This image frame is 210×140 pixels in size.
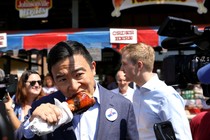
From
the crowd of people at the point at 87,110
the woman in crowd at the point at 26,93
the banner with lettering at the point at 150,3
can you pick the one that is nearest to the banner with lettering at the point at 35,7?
the banner with lettering at the point at 150,3

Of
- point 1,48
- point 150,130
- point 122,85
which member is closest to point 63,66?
point 150,130

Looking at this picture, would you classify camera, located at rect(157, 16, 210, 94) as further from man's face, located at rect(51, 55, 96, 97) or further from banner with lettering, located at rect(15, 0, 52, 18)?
banner with lettering, located at rect(15, 0, 52, 18)

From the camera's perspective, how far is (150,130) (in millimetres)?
3127

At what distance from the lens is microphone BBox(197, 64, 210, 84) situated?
1.46 m

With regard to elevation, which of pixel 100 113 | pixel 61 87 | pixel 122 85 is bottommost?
pixel 122 85

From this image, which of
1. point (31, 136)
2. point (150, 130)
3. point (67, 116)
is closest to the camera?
point (67, 116)

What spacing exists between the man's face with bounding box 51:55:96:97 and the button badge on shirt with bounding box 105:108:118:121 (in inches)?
5.6

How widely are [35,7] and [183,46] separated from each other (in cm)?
714

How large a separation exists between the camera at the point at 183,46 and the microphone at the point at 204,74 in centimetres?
8

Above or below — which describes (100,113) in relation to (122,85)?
above

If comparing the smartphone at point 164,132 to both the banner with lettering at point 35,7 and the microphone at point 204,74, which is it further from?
the banner with lettering at point 35,7

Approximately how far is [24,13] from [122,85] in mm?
3263

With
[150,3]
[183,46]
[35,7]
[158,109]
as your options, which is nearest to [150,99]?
[158,109]

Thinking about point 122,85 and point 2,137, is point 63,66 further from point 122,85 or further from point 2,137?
point 122,85
